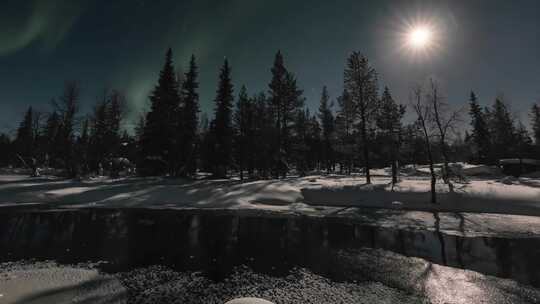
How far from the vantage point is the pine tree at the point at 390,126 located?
1071 inches

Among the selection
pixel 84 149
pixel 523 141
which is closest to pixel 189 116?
pixel 84 149

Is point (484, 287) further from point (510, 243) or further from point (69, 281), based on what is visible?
point (69, 281)

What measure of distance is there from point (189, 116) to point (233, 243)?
26.3m

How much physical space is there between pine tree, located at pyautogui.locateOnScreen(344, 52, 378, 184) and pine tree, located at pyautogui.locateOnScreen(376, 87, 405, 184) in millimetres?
1333

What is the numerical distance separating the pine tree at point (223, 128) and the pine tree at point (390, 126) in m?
19.0

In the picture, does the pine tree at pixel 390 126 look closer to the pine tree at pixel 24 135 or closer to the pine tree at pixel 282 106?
the pine tree at pixel 282 106

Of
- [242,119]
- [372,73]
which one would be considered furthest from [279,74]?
[372,73]

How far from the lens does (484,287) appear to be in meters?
6.66

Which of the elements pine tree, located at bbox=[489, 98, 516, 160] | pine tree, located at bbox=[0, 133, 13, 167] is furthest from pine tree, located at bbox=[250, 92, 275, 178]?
pine tree, located at bbox=[0, 133, 13, 167]

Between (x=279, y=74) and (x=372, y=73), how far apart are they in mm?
13458

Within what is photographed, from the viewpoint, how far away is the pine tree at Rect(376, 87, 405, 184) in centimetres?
2722

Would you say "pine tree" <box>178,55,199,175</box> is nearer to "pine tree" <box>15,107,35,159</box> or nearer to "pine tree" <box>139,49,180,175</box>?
"pine tree" <box>139,49,180,175</box>

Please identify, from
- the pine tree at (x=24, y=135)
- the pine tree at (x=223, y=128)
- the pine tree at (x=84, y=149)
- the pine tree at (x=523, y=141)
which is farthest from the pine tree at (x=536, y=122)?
the pine tree at (x=24, y=135)

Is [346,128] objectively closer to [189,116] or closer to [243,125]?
[243,125]
